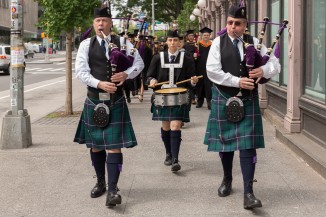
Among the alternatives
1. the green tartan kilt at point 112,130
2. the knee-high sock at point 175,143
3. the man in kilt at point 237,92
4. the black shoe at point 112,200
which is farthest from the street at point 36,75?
the man in kilt at point 237,92

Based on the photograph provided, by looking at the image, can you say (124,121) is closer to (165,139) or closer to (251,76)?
(251,76)

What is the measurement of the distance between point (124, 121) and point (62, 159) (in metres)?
2.52

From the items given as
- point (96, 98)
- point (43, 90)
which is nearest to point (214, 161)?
point (96, 98)

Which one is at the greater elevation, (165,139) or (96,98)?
(96,98)

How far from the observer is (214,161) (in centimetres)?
761

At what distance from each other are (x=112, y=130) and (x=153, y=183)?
117 centimetres

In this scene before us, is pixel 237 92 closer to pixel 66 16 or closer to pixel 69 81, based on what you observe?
pixel 66 16

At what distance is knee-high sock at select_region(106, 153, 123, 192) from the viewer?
17.7 ft

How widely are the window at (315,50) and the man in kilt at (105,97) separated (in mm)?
3479

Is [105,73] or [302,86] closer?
[105,73]

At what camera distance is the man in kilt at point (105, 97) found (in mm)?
5391

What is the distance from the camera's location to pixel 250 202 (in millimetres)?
5152


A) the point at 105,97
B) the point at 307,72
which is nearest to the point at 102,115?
the point at 105,97

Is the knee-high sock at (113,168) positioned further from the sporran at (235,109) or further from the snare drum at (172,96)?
the snare drum at (172,96)
